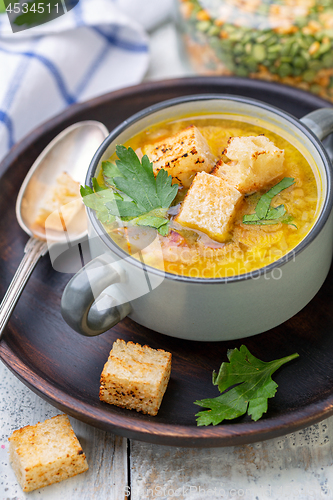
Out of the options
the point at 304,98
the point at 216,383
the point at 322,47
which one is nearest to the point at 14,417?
the point at 216,383

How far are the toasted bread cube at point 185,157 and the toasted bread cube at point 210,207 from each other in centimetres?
9

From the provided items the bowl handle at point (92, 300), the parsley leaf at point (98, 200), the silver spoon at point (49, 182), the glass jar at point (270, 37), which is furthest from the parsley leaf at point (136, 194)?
the glass jar at point (270, 37)

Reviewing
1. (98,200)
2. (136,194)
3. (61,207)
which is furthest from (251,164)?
(61,207)

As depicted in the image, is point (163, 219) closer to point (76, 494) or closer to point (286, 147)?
point (286, 147)

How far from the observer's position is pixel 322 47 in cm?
238

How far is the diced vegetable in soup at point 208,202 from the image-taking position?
5.15 ft

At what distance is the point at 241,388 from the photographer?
157 centimetres

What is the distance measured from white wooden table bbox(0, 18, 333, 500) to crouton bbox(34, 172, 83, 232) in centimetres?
76

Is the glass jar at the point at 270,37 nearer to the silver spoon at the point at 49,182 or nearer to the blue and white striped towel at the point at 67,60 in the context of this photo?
the blue and white striped towel at the point at 67,60

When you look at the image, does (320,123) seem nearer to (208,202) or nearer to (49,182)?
(208,202)

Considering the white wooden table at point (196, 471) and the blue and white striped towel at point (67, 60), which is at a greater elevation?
the blue and white striped towel at point (67, 60)

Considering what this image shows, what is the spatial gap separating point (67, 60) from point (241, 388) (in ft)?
6.29

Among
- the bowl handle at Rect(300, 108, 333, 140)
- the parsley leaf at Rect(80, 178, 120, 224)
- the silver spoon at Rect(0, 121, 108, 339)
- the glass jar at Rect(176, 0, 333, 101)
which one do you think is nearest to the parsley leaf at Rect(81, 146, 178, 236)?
the parsley leaf at Rect(80, 178, 120, 224)

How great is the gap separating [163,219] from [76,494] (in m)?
0.86
